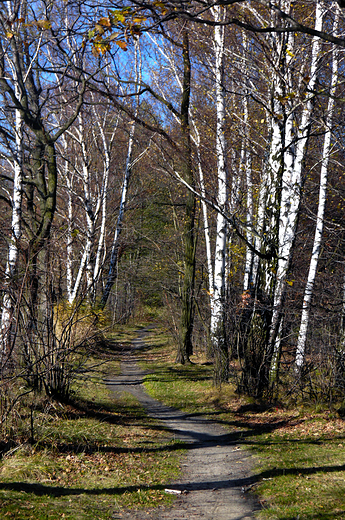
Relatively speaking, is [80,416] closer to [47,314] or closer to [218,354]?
[47,314]

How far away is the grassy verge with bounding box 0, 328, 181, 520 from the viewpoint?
A: 15.3ft

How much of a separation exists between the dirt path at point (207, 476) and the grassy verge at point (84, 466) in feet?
0.78

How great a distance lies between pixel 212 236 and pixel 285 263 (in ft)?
39.8

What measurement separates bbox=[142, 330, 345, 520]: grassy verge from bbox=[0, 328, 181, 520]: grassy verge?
4.14 feet

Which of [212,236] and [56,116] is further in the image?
[212,236]

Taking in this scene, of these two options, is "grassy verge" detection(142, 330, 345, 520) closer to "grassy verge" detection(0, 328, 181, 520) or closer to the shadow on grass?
the shadow on grass

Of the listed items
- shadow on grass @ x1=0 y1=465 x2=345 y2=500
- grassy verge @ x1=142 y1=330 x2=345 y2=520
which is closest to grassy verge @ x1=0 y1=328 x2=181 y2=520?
shadow on grass @ x1=0 y1=465 x2=345 y2=500

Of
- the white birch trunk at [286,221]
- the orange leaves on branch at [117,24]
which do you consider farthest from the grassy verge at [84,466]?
the orange leaves on branch at [117,24]

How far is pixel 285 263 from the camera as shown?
28.9 feet

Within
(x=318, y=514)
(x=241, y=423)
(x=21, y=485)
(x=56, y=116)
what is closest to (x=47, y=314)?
(x=21, y=485)

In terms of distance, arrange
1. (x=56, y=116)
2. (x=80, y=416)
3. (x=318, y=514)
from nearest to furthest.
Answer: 1. (x=318, y=514)
2. (x=80, y=416)
3. (x=56, y=116)

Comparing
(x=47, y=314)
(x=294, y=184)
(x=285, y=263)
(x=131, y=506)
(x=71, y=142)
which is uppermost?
(x=71, y=142)

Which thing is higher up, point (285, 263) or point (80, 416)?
point (285, 263)

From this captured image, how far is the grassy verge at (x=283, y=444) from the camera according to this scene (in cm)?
477
